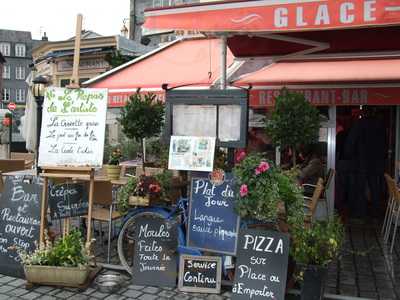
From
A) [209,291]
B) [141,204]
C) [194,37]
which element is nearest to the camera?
[209,291]

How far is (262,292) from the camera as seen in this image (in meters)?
4.29

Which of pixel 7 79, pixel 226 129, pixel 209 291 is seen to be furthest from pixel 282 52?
pixel 7 79

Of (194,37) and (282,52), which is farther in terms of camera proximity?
(194,37)

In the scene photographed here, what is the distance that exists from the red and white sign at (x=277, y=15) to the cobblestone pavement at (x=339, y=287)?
2.16 metres

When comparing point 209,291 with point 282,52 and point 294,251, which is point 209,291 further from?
point 282,52

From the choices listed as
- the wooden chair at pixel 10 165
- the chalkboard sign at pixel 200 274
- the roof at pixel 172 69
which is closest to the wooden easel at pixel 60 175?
the chalkboard sign at pixel 200 274

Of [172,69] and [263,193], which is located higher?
[172,69]

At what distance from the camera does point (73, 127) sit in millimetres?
5047

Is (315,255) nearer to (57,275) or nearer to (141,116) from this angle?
(57,275)

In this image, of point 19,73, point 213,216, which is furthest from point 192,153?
point 19,73

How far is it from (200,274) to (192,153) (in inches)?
45.6

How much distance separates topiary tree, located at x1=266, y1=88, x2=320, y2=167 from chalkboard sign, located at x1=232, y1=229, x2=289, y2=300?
1394 millimetres

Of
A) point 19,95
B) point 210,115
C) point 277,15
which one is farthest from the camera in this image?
point 19,95

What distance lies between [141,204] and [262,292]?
148cm
